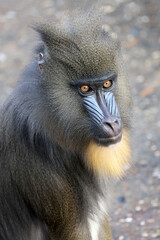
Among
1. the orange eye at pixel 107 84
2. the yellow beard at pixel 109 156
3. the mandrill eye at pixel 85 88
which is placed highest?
the mandrill eye at pixel 85 88

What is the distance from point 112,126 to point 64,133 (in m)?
0.36

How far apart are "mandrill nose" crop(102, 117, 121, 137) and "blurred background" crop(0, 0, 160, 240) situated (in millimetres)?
692

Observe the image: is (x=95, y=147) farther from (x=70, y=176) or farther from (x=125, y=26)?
(x=125, y=26)

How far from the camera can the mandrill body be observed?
345cm

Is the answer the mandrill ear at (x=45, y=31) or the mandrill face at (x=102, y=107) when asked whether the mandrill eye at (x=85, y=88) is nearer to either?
the mandrill face at (x=102, y=107)

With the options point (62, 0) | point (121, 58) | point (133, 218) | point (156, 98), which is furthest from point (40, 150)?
point (62, 0)

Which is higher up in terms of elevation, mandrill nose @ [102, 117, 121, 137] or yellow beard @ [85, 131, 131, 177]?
mandrill nose @ [102, 117, 121, 137]

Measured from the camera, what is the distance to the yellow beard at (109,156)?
348 centimetres

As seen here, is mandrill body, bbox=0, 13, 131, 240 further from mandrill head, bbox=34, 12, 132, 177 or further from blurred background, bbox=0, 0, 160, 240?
blurred background, bbox=0, 0, 160, 240

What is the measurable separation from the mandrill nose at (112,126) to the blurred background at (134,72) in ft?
2.27

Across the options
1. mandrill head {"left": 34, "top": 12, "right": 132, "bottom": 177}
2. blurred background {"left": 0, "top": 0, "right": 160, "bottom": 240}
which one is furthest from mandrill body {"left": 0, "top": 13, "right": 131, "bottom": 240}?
blurred background {"left": 0, "top": 0, "right": 160, "bottom": 240}

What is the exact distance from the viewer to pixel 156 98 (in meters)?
6.74

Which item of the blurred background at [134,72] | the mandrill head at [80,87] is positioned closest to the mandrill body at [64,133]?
the mandrill head at [80,87]

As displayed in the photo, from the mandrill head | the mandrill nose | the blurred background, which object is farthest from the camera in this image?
the blurred background
